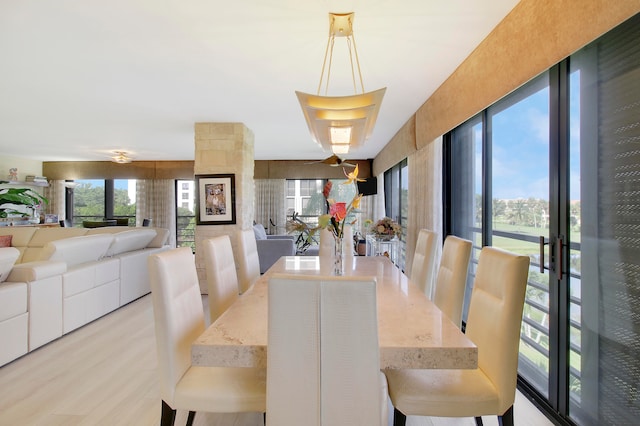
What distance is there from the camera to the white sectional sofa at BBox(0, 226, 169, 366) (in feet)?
8.54

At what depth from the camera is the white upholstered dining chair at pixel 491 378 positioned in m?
1.31

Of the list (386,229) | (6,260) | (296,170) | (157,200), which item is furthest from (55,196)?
(386,229)

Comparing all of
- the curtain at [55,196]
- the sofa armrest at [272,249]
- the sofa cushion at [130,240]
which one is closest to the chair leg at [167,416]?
the sofa cushion at [130,240]

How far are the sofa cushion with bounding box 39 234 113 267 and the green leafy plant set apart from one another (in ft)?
16.9

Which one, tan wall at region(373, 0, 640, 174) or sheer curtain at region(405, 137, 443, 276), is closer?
tan wall at region(373, 0, 640, 174)

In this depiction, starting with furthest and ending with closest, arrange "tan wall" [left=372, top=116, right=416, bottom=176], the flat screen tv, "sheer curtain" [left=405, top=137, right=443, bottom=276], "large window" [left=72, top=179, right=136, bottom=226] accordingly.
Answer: "large window" [left=72, top=179, right=136, bottom=226]
the flat screen tv
"tan wall" [left=372, top=116, right=416, bottom=176]
"sheer curtain" [left=405, top=137, right=443, bottom=276]

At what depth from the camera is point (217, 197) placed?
4.52 meters

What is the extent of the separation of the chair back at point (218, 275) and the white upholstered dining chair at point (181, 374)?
1.71ft

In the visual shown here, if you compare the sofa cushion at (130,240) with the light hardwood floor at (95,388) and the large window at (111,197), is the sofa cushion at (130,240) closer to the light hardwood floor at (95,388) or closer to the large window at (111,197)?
the light hardwood floor at (95,388)

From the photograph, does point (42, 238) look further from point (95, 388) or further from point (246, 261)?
point (246, 261)

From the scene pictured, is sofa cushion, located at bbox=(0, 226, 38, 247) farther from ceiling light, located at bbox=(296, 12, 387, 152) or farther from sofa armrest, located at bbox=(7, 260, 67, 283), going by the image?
ceiling light, located at bbox=(296, 12, 387, 152)

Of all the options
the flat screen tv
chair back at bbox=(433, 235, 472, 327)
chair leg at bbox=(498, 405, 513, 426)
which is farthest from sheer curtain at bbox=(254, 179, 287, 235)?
chair leg at bbox=(498, 405, 513, 426)

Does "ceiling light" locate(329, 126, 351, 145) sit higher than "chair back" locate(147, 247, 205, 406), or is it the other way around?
"ceiling light" locate(329, 126, 351, 145)

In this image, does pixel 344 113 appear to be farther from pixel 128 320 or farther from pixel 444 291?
pixel 128 320
